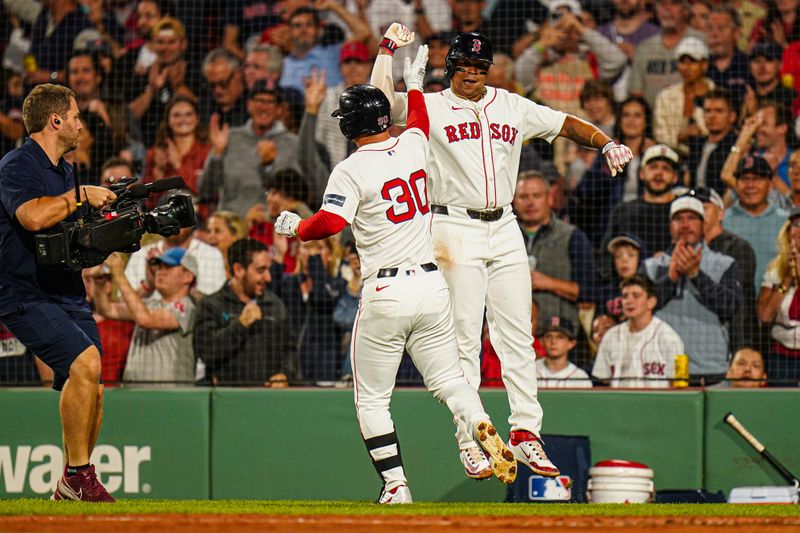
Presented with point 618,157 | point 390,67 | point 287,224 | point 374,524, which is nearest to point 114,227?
point 287,224

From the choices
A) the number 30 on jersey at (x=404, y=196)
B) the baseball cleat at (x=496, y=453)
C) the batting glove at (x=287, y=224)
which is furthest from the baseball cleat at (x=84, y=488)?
the number 30 on jersey at (x=404, y=196)

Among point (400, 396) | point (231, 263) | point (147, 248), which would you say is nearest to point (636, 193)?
point (400, 396)

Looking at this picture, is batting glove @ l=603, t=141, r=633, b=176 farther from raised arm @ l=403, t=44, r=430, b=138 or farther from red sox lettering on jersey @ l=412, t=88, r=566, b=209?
raised arm @ l=403, t=44, r=430, b=138

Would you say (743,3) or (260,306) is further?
(743,3)

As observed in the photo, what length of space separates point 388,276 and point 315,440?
269cm

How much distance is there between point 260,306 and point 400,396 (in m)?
1.22

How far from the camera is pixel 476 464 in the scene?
591cm

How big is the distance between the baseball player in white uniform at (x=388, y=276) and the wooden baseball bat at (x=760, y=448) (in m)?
2.72

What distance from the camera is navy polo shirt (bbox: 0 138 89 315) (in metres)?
5.86

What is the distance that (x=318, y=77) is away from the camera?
995 centimetres

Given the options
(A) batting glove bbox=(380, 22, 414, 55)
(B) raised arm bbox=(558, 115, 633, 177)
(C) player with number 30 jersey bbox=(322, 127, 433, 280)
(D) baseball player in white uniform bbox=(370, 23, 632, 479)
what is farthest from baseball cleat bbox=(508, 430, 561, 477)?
(A) batting glove bbox=(380, 22, 414, 55)

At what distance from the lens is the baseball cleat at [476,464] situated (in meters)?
5.88

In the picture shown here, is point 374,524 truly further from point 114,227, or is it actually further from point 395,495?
point 114,227

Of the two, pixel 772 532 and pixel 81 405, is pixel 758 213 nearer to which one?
pixel 772 532
